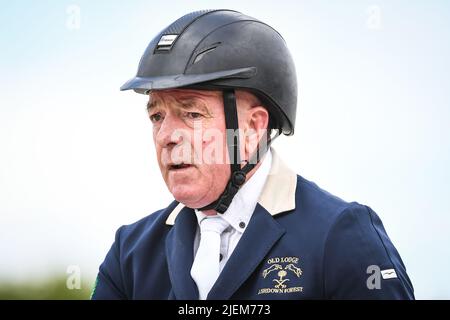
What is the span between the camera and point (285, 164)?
5207mm

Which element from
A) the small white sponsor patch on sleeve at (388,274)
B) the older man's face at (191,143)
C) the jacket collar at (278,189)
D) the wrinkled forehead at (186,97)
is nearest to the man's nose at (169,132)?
the older man's face at (191,143)

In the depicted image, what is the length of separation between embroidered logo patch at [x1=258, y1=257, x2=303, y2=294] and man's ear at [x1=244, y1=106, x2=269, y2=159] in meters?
0.76

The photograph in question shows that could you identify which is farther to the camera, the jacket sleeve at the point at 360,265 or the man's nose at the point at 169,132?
the man's nose at the point at 169,132

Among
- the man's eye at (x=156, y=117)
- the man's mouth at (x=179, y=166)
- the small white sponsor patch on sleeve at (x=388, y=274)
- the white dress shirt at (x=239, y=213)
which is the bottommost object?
the small white sponsor patch on sleeve at (x=388, y=274)

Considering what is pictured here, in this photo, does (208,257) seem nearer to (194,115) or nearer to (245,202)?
(245,202)

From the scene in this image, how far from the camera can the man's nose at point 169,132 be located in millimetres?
4746

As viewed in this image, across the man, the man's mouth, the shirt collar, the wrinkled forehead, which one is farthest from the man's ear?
the man's mouth

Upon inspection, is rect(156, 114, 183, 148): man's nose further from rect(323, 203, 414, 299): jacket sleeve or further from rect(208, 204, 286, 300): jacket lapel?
rect(323, 203, 414, 299): jacket sleeve

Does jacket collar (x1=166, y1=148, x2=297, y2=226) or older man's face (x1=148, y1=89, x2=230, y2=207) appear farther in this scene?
jacket collar (x1=166, y1=148, x2=297, y2=226)

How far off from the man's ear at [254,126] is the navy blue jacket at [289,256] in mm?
226

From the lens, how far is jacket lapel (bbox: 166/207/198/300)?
4.80 meters

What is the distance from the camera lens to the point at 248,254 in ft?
15.4

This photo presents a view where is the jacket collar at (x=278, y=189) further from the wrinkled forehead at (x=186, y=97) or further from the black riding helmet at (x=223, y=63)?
the wrinkled forehead at (x=186, y=97)
